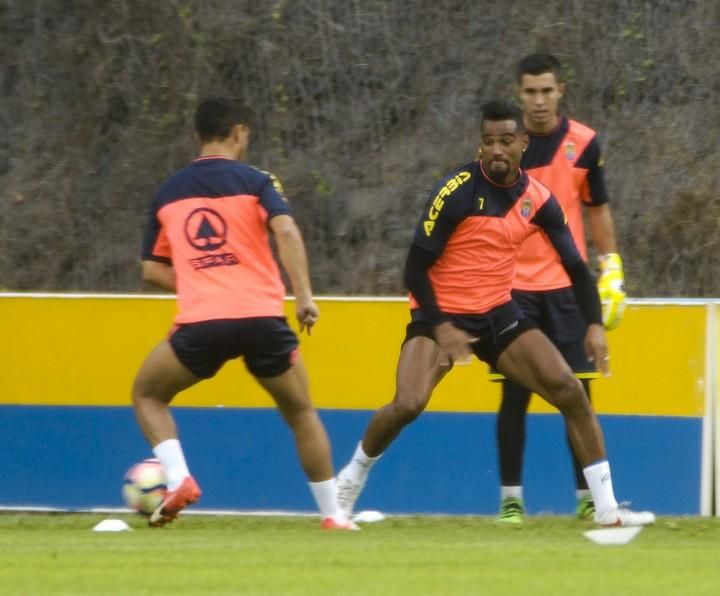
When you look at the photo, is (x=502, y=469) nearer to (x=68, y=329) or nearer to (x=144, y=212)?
(x=68, y=329)

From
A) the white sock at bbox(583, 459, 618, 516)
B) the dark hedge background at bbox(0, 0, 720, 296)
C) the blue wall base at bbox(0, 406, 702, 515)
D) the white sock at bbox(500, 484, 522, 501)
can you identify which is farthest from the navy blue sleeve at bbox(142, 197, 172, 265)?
the dark hedge background at bbox(0, 0, 720, 296)

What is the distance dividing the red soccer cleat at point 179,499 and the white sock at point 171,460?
8 cm

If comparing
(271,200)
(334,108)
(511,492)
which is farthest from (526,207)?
(334,108)

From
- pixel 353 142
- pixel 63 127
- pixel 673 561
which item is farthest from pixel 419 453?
pixel 63 127

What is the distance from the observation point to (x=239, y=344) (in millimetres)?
7434

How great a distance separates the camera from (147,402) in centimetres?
757

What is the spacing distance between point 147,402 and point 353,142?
230 inches

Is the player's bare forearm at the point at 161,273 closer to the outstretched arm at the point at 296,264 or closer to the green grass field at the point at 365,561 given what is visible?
the outstretched arm at the point at 296,264

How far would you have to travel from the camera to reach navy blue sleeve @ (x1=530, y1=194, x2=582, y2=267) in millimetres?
7656

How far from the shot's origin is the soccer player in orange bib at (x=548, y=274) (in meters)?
8.33

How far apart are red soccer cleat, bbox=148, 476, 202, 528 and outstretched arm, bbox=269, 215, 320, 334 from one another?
2.89ft

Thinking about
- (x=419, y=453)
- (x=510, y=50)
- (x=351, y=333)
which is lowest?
(x=419, y=453)

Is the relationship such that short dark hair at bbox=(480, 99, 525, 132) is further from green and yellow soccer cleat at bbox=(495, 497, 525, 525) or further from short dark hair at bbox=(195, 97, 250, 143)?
green and yellow soccer cleat at bbox=(495, 497, 525, 525)

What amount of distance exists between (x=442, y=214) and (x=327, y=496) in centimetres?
143
